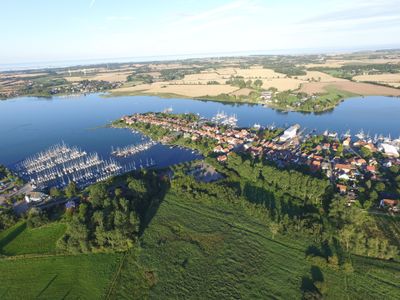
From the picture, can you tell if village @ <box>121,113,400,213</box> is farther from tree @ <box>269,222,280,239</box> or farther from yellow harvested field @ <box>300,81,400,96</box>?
yellow harvested field @ <box>300,81,400,96</box>

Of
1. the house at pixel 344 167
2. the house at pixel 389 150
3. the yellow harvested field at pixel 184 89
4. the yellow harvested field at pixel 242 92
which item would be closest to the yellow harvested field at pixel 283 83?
the yellow harvested field at pixel 242 92

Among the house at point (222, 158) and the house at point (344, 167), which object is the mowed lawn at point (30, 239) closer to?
the house at point (222, 158)

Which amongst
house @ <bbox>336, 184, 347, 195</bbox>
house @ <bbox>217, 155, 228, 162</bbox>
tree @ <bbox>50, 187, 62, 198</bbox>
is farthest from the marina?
house @ <bbox>336, 184, 347, 195</bbox>

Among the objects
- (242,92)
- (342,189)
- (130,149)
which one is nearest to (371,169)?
(342,189)

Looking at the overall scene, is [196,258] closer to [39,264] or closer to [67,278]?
[67,278]

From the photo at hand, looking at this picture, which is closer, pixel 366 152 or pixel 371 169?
pixel 371 169

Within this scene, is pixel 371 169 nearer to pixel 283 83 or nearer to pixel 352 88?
pixel 352 88
